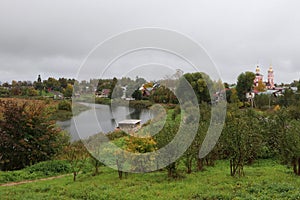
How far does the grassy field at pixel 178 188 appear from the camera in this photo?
249 inches

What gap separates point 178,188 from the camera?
278 inches

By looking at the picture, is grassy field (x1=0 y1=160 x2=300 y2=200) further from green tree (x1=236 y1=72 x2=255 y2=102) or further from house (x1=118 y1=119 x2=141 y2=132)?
green tree (x1=236 y1=72 x2=255 y2=102)

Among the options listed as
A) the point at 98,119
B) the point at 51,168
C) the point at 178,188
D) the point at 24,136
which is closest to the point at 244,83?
the point at 24,136

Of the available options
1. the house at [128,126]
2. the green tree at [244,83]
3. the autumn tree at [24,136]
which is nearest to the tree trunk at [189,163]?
the house at [128,126]

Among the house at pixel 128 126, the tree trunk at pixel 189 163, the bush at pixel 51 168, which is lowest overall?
the bush at pixel 51 168

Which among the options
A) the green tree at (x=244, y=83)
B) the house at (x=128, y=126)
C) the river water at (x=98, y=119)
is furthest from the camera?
the green tree at (x=244, y=83)

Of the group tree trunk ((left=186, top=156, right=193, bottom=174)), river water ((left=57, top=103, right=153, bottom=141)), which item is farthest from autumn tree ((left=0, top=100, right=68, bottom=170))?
tree trunk ((left=186, top=156, right=193, bottom=174))

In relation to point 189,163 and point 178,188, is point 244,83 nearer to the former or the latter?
point 189,163

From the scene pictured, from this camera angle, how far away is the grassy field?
249 inches

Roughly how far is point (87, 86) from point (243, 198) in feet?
14.1

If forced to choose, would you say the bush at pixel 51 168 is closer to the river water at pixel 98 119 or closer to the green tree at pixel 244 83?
the river water at pixel 98 119

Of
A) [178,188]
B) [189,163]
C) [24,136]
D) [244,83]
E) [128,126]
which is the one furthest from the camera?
[244,83]

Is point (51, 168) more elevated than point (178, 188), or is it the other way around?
point (178, 188)

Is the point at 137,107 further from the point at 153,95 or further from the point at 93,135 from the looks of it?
the point at 93,135
